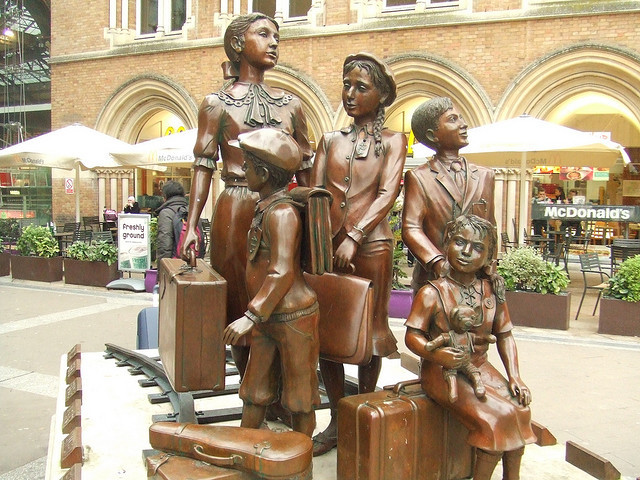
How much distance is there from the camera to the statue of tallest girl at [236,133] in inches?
123

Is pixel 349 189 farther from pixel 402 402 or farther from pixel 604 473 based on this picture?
pixel 604 473

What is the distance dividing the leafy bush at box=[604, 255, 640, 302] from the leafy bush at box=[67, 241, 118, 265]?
6772 millimetres

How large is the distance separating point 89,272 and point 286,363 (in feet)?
24.8

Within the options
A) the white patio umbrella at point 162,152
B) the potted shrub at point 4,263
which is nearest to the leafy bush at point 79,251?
the potted shrub at point 4,263

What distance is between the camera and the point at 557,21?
1190cm

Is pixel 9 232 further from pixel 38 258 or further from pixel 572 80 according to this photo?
pixel 572 80

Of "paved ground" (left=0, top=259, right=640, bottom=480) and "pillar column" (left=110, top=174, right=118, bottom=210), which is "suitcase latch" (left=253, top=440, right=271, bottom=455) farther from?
"pillar column" (left=110, top=174, right=118, bottom=210)

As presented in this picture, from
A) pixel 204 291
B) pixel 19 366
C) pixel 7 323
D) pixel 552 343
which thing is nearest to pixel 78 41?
pixel 7 323

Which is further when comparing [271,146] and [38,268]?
[38,268]

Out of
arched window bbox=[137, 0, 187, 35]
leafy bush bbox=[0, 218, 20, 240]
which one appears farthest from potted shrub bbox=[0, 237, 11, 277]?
arched window bbox=[137, 0, 187, 35]

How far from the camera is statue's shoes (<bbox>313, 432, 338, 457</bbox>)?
3.04 meters

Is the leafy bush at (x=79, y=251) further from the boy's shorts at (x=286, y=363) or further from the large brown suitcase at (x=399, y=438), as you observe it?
the large brown suitcase at (x=399, y=438)

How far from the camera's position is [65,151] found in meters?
10.5

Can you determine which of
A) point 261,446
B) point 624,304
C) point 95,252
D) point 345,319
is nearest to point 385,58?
point 95,252
